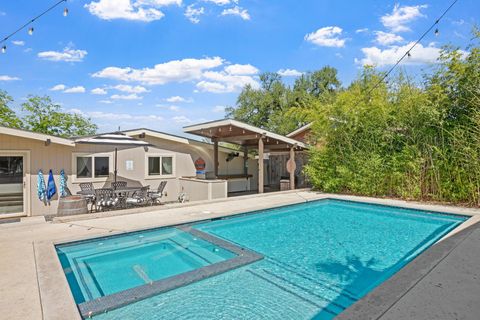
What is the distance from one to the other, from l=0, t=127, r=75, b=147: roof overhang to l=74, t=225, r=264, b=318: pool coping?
267 inches

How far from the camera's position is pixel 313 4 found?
12.1m

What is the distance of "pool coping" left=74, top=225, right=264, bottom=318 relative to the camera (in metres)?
3.43

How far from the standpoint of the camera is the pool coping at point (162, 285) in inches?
135

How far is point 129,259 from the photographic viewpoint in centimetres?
532

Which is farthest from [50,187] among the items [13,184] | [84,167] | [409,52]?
[409,52]

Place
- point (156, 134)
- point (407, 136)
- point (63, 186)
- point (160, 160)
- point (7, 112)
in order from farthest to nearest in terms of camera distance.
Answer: point (7, 112) < point (160, 160) < point (156, 134) < point (407, 136) < point (63, 186)

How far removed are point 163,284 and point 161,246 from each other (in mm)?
2090

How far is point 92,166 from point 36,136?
7.00ft

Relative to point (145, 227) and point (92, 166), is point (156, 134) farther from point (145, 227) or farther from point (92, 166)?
point (145, 227)

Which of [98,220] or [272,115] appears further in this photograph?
[272,115]

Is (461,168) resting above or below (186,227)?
above

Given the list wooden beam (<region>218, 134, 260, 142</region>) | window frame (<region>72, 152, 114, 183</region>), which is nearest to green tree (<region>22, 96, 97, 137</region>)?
window frame (<region>72, 152, 114, 183</region>)

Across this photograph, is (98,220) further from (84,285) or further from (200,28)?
(200,28)

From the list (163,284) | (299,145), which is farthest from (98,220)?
(299,145)
